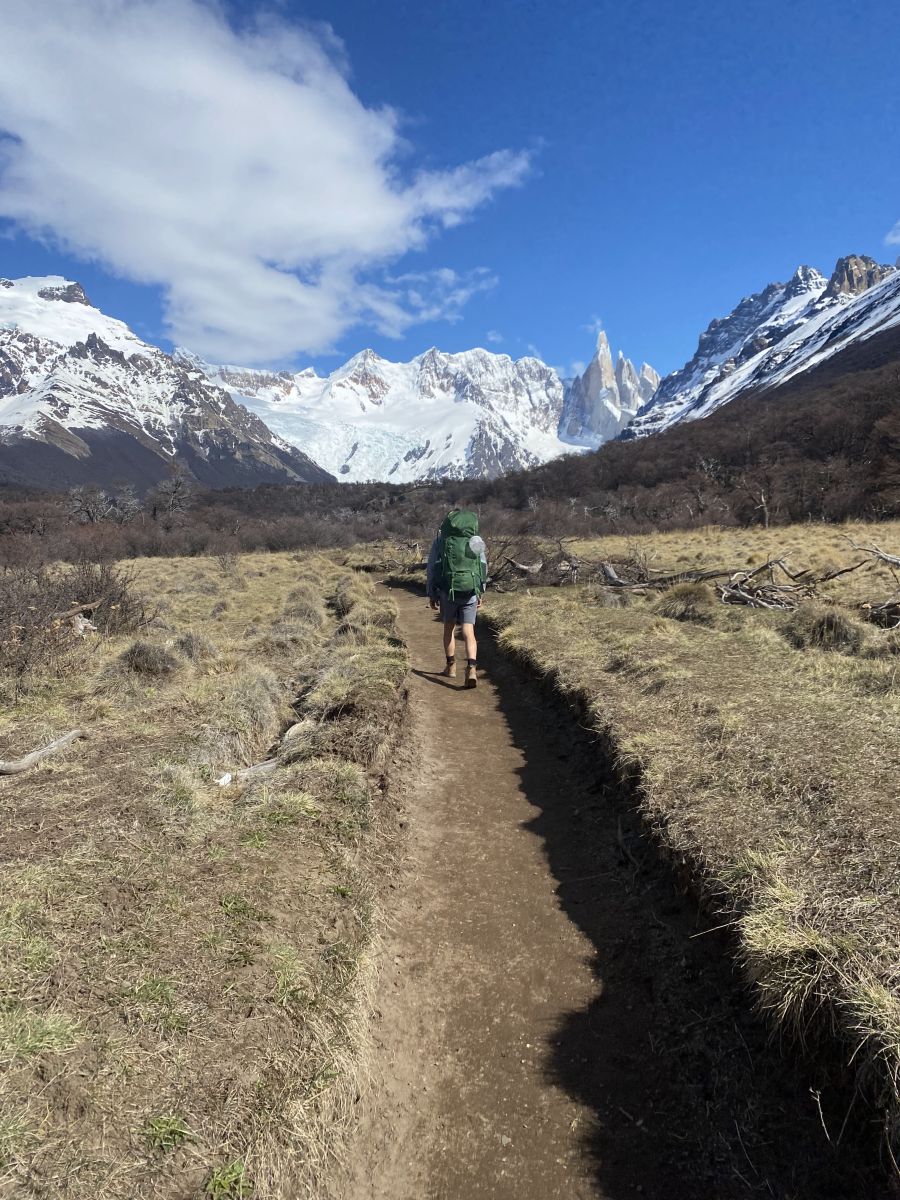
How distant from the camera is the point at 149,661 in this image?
30.3 feet

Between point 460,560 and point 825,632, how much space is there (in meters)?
5.93

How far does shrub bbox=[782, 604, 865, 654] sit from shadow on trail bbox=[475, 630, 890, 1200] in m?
5.94

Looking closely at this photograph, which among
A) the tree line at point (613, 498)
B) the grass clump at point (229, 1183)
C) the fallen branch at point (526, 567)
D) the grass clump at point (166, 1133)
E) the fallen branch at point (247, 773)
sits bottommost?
the grass clump at point (229, 1183)

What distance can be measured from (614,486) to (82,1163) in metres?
77.2

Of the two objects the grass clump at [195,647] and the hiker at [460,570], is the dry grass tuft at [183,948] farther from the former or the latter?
the hiker at [460,570]

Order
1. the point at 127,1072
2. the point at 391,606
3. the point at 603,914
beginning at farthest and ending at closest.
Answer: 1. the point at 391,606
2. the point at 603,914
3. the point at 127,1072

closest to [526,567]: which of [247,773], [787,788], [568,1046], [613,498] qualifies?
[247,773]

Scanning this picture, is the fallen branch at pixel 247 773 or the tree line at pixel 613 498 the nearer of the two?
the fallen branch at pixel 247 773

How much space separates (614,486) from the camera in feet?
245

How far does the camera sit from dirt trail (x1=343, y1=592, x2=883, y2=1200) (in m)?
3.02

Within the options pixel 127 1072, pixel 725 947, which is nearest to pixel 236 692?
pixel 127 1072

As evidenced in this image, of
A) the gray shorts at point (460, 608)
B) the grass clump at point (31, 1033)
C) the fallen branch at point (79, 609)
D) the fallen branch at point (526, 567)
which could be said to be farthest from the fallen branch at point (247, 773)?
the fallen branch at point (526, 567)

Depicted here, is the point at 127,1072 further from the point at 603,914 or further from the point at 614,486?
the point at 614,486

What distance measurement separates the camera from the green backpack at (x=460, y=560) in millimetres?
9867
